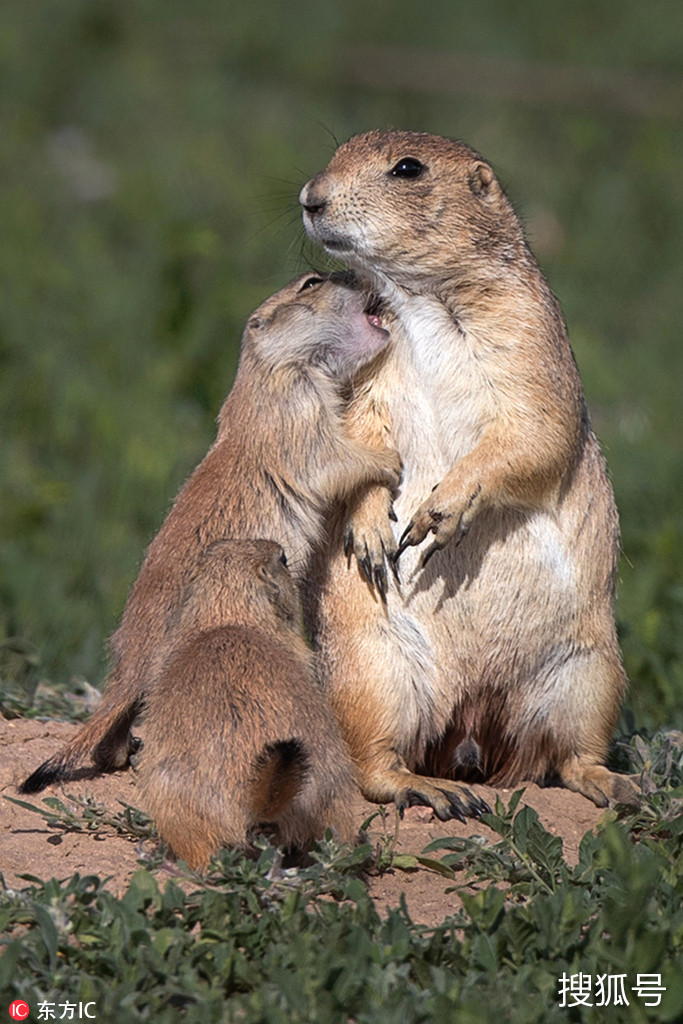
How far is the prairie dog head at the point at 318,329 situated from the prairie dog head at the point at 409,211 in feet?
0.71

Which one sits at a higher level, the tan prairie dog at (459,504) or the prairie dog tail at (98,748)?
the tan prairie dog at (459,504)

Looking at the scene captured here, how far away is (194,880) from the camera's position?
336 centimetres

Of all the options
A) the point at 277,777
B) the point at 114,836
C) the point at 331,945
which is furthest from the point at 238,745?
the point at 114,836

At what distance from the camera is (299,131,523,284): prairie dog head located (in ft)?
13.9

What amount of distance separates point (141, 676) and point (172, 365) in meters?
5.13

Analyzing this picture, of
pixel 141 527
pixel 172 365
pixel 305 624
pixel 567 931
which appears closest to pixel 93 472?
pixel 141 527

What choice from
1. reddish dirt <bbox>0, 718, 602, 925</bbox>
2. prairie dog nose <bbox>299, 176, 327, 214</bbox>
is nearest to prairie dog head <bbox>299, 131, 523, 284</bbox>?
prairie dog nose <bbox>299, 176, 327, 214</bbox>

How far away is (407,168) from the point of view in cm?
437

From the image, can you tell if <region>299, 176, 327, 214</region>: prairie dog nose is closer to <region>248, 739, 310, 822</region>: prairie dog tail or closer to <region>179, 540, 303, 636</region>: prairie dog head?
<region>179, 540, 303, 636</region>: prairie dog head

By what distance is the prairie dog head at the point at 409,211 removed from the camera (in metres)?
4.23

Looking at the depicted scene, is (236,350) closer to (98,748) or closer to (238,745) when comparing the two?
(98,748)

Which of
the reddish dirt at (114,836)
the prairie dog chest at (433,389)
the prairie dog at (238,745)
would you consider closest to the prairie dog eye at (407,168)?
the prairie dog chest at (433,389)

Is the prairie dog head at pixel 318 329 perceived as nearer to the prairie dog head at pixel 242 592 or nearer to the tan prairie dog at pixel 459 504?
the tan prairie dog at pixel 459 504

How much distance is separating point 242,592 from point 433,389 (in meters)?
1.03
